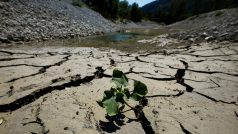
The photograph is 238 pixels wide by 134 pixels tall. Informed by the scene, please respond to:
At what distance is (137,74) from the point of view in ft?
11.2

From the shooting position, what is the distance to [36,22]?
9.21 metres

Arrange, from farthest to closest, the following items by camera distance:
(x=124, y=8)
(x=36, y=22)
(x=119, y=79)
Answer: (x=124, y=8) < (x=36, y=22) < (x=119, y=79)

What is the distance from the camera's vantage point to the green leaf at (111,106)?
2.04 metres

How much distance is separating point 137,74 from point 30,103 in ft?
4.80

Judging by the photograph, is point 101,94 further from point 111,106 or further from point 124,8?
point 124,8

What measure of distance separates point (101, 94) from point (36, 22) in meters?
7.34

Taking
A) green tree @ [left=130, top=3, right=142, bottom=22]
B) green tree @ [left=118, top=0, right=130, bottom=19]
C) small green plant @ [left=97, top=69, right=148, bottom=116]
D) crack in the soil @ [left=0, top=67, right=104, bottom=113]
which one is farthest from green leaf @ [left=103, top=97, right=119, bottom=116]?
green tree @ [left=130, top=3, right=142, bottom=22]

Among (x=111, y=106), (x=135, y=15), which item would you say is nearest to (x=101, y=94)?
(x=111, y=106)

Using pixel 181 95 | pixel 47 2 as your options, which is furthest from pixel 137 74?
pixel 47 2

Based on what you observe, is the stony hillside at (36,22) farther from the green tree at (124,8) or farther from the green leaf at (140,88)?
the green tree at (124,8)

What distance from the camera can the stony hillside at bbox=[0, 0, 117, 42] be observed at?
7.78 metres

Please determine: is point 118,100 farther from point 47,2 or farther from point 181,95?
point 47,2

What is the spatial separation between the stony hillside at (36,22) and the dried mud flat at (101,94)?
374 cm

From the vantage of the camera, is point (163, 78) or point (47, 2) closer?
point (163, 78)
